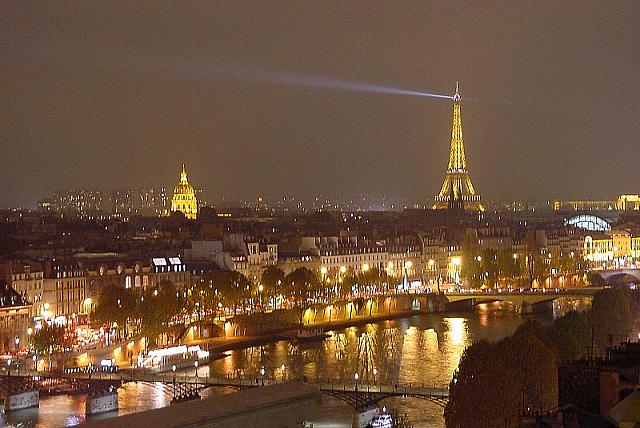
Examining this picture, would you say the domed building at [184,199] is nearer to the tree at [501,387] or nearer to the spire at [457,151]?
the spire at [457,151]

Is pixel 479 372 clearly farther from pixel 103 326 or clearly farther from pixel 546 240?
pixel 546 240

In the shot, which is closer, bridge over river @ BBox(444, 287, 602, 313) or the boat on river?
the boat on river

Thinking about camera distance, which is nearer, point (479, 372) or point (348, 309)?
point (479, 372)

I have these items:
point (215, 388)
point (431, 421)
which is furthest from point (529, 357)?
point (215, 388)

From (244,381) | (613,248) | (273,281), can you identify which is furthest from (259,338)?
(613,248)

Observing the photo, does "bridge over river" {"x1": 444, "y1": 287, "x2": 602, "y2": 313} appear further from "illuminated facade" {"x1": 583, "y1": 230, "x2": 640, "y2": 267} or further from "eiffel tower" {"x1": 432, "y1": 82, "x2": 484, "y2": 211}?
"eiffel tower" {"x1": 432, "y1": 82, "x2": 484, "y2": 211}

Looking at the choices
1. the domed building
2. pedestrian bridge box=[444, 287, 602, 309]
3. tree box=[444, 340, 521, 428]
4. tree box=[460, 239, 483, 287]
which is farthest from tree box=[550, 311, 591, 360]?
the domed building
